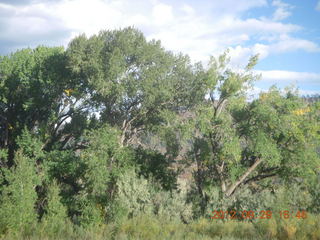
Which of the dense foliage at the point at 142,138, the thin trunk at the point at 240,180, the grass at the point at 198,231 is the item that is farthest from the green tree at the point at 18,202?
the thin trunk at the point at 240,180

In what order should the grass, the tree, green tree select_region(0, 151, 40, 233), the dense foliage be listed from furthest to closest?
the tree
the dense foliage
green tree select_region(0, 151, 40, 233)
the grass

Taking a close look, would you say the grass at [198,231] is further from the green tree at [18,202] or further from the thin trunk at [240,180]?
the thin trunk at [240,180]

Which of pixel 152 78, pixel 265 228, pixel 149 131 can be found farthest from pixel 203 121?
→ pixel 265 228

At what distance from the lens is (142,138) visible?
20.1 meters

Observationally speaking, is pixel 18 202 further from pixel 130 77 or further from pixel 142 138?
pixel 142 138

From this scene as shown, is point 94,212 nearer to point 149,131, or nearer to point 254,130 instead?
point 149,131

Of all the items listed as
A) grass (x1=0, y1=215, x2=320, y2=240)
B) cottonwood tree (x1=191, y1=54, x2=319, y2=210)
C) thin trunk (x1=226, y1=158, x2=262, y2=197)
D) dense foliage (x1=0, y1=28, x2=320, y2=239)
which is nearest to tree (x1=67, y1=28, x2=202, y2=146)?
dense foliage (x1=0, y1=28, x2=320, y2=239)

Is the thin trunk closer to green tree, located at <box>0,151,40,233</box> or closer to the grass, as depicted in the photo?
the grass

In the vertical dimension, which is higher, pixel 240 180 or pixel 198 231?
pixel 240 180

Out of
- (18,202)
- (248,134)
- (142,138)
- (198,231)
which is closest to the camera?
(198,231)

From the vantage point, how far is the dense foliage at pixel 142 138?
44.4 feet

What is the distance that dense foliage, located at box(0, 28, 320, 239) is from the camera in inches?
533

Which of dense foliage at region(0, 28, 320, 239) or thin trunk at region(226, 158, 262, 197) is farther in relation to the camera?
thin trunk at region(226, 158, 262, 197)

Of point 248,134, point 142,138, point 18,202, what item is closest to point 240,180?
point 248,134
